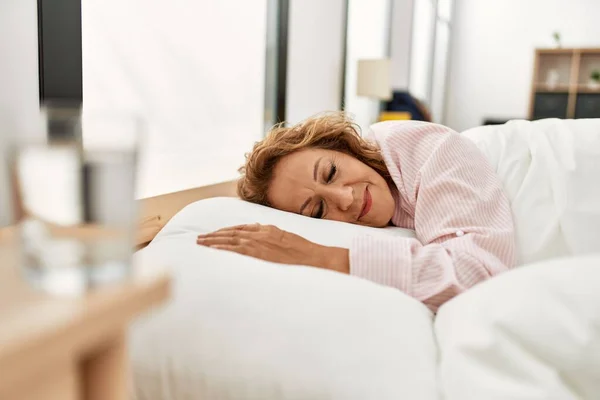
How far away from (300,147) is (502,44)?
673cm

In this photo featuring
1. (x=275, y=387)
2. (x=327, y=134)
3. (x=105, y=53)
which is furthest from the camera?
(x=105, y=53)

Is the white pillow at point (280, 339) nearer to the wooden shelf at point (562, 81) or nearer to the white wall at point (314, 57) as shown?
the white wall at point (314, 57)

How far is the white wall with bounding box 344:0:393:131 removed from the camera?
3.97m

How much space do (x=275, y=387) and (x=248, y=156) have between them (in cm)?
88

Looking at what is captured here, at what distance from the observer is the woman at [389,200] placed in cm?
90

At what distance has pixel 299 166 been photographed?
1.25 metres

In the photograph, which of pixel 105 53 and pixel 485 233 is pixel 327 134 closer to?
pixel 485 233

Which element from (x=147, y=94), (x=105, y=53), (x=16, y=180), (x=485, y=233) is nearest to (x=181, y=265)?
(x=16, y=180)

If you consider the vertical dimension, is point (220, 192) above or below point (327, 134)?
below

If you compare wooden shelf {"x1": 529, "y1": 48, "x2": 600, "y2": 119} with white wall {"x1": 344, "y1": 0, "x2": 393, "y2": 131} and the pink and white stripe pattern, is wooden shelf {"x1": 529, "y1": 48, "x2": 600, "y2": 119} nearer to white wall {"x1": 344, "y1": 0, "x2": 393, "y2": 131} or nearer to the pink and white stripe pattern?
white wall {"x1": 344, "y1": 0, "x2": 393, "y2": 131}

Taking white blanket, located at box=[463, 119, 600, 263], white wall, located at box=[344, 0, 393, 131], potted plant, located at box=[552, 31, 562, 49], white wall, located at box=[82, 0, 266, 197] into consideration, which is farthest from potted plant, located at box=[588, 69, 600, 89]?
white blanket, located at box=[463, 119, 600, 263]

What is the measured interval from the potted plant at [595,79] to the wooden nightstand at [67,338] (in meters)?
7.22

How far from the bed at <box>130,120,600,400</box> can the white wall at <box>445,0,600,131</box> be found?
7.07 metres

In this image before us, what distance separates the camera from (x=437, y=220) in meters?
1.10
